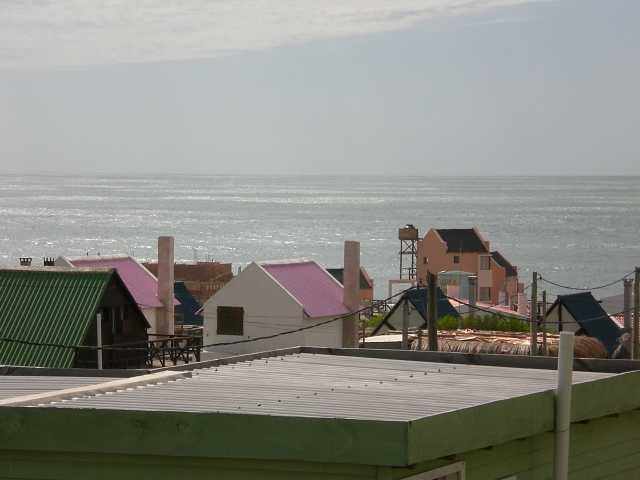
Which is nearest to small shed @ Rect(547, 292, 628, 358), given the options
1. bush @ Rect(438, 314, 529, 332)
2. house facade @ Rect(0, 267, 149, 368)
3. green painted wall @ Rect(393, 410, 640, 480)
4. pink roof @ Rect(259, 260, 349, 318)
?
bush @ Rect(438, 314, 529, 332)

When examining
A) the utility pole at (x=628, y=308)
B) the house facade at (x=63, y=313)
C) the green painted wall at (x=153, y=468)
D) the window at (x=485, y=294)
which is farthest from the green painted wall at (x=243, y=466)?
the window at (x=485, y=294)

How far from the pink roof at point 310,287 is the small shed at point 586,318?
25.6 feet

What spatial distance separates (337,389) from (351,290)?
1286 inches

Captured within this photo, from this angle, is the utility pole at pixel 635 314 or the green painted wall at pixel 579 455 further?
the utility pole at pixel 635 314

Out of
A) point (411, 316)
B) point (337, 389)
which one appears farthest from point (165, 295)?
point (337, 389)

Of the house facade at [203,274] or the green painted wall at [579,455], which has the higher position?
the house facade at [203,274]

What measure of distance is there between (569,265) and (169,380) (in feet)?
477

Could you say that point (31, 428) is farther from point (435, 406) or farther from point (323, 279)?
point (323, 279)

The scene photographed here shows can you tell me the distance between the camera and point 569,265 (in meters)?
152

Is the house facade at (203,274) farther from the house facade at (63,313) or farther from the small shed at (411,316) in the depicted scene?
the house facade at (63,313)

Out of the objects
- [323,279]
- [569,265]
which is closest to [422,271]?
[323,279]

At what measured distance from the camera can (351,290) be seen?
4272 cm

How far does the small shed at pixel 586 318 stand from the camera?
41.4m

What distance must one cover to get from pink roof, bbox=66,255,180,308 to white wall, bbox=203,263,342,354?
2.33m
